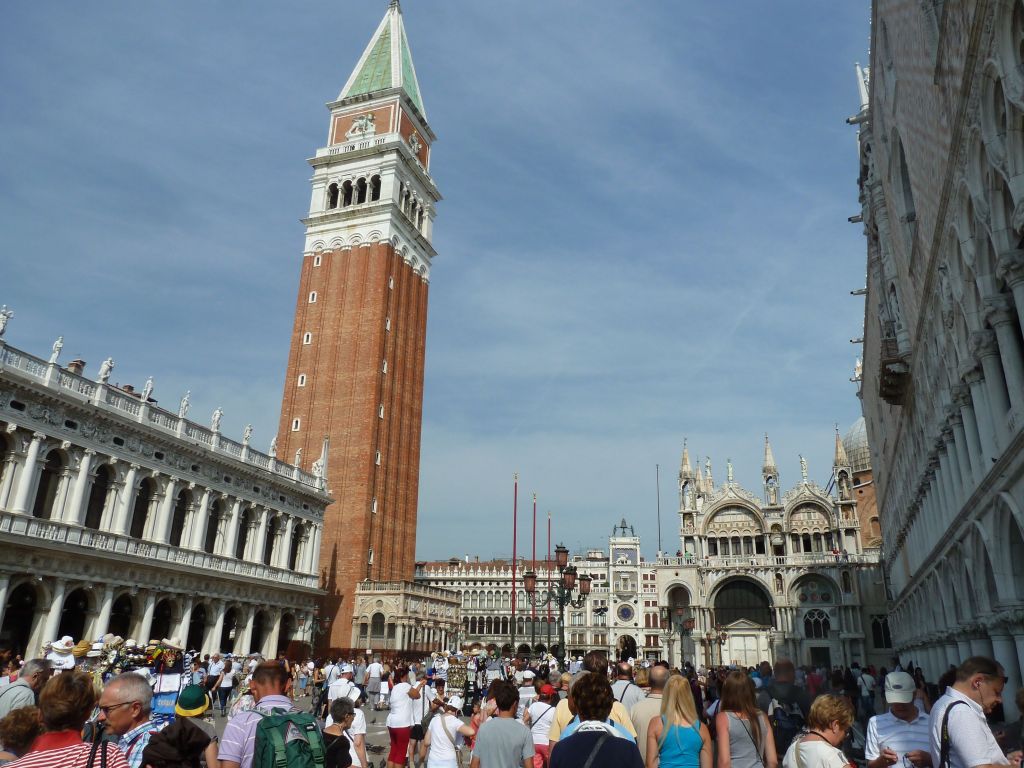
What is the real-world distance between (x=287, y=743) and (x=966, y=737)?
4085 mm

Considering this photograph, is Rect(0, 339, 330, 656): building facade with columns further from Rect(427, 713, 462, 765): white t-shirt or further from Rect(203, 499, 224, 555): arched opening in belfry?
Rect(427, 713, 462, 765): white t-shirt


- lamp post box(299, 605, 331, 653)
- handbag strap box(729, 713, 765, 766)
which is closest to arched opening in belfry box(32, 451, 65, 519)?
lamp post box(299, 605, 331, 653)

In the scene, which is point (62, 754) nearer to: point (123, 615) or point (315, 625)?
point (123, 615)

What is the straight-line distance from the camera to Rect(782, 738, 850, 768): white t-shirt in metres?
4.33

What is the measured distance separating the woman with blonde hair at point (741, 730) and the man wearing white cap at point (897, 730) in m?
0.73

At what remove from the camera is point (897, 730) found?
5.15m

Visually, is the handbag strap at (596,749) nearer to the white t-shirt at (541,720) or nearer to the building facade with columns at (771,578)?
the white t-shirt at (541,720)

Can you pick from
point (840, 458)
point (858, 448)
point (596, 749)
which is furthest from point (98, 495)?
point (858, 448)

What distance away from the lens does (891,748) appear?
506 centimetres

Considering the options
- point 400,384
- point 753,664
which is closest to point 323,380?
point 400,384

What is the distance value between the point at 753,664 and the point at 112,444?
41776 mm

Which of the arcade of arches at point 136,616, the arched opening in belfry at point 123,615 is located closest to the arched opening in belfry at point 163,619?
the arcade of arches at point 136,616

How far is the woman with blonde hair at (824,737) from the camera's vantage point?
4359 mm

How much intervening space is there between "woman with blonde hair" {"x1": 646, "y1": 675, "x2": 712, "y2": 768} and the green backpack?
8.13 ft
